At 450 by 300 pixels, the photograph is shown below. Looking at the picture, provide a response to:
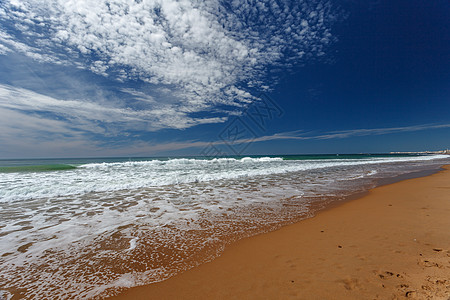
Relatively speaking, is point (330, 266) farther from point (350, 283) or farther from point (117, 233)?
point (117, 233)

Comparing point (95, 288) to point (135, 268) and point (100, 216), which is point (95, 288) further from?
point (100, 216)

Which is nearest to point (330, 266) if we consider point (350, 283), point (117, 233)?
point (350, 283)

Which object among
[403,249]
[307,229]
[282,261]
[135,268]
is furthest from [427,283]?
[135,268]

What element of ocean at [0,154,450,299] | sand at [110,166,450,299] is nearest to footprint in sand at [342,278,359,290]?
sand at [110,166,450,299]

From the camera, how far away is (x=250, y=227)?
446cm

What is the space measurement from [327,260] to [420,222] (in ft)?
10.7

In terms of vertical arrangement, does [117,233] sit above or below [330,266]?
above

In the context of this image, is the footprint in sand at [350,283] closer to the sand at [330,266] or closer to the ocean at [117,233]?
the sand at [330,266]

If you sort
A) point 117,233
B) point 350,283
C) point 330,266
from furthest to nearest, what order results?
point 117,233 < point 330,266 < point 350,283

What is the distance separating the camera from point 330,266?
2785mm

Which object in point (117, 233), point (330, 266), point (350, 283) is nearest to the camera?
point (350, 283)

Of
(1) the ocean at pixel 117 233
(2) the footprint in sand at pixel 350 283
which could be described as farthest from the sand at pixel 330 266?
(1) the ocean at pixel 117 233

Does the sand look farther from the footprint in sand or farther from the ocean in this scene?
the ocean

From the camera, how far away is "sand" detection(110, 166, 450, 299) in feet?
7.50
